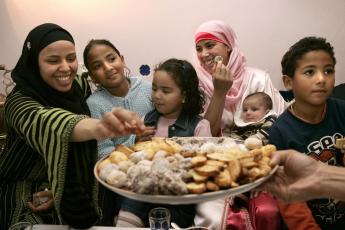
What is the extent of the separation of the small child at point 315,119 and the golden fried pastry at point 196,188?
72 cm

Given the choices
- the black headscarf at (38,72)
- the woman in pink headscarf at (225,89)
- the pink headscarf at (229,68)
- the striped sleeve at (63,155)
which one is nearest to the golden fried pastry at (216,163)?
the striped sleeve at (63,155)

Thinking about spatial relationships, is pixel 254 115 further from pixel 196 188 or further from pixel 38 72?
pixel 196 188

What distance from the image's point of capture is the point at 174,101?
1701mm

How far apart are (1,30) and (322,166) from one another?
2.38m

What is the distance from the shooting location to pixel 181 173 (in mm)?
783

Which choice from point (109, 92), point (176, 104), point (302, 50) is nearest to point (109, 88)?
point (109, 92)

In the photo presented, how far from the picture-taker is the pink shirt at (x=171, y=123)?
167cm

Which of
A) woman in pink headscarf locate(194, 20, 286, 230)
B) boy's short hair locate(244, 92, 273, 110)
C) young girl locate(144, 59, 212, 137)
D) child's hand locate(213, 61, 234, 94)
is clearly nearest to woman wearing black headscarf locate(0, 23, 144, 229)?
young girl locate(144, 59, 212, 137)

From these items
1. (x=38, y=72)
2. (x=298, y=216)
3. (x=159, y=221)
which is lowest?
(x=298, y=216)

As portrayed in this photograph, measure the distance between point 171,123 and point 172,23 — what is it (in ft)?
3.57

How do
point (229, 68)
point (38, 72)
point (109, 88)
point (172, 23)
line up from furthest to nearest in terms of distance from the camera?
point (172, 23), point (229, 68), point (109, 88), point (38, 72)

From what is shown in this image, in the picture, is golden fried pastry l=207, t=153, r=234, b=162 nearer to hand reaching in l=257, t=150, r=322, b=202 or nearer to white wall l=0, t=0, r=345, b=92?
hand reaching in l=257, t=150, r=322, b=202

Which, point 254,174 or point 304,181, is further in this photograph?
point 304,181

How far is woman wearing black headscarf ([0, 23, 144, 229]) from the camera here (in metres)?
1.04
